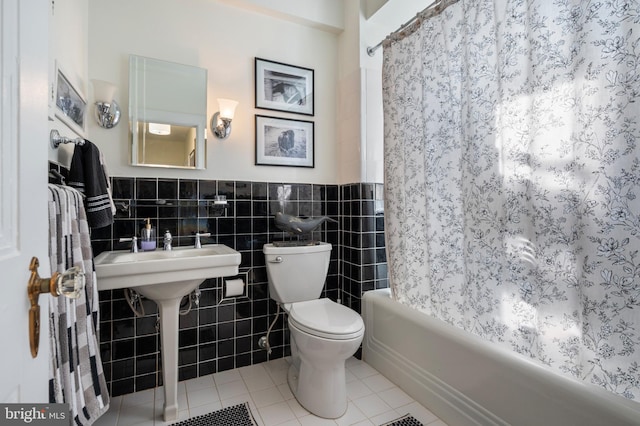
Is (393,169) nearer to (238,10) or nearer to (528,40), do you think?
(528,40)

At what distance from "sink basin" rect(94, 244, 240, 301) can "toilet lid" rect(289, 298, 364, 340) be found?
1.43ft

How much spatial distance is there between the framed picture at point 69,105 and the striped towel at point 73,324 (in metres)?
0.43

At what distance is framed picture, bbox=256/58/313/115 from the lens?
201cm

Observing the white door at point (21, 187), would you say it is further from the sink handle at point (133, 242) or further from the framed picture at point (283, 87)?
the framed picture at point (283, 87)

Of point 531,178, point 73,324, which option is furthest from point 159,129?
point 531,178

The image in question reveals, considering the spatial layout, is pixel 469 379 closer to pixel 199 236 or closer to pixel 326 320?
pixel 326 320

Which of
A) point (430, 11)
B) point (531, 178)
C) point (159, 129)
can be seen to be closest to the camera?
point (531, 178)

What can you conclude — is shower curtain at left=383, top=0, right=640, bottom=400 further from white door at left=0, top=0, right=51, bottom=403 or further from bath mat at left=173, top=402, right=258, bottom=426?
white door at left=0, top=0, right=51, bottom=403

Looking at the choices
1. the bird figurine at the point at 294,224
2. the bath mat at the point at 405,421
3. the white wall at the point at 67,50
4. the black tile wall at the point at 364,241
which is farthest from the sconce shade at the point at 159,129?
the bath mat at the point at 405,421

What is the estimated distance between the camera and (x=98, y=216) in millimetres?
1293

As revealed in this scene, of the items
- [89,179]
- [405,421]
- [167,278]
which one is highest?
[89,179]

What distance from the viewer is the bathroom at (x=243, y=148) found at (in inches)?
65.4

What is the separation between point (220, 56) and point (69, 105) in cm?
92

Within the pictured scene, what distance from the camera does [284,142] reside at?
6.84 feet
